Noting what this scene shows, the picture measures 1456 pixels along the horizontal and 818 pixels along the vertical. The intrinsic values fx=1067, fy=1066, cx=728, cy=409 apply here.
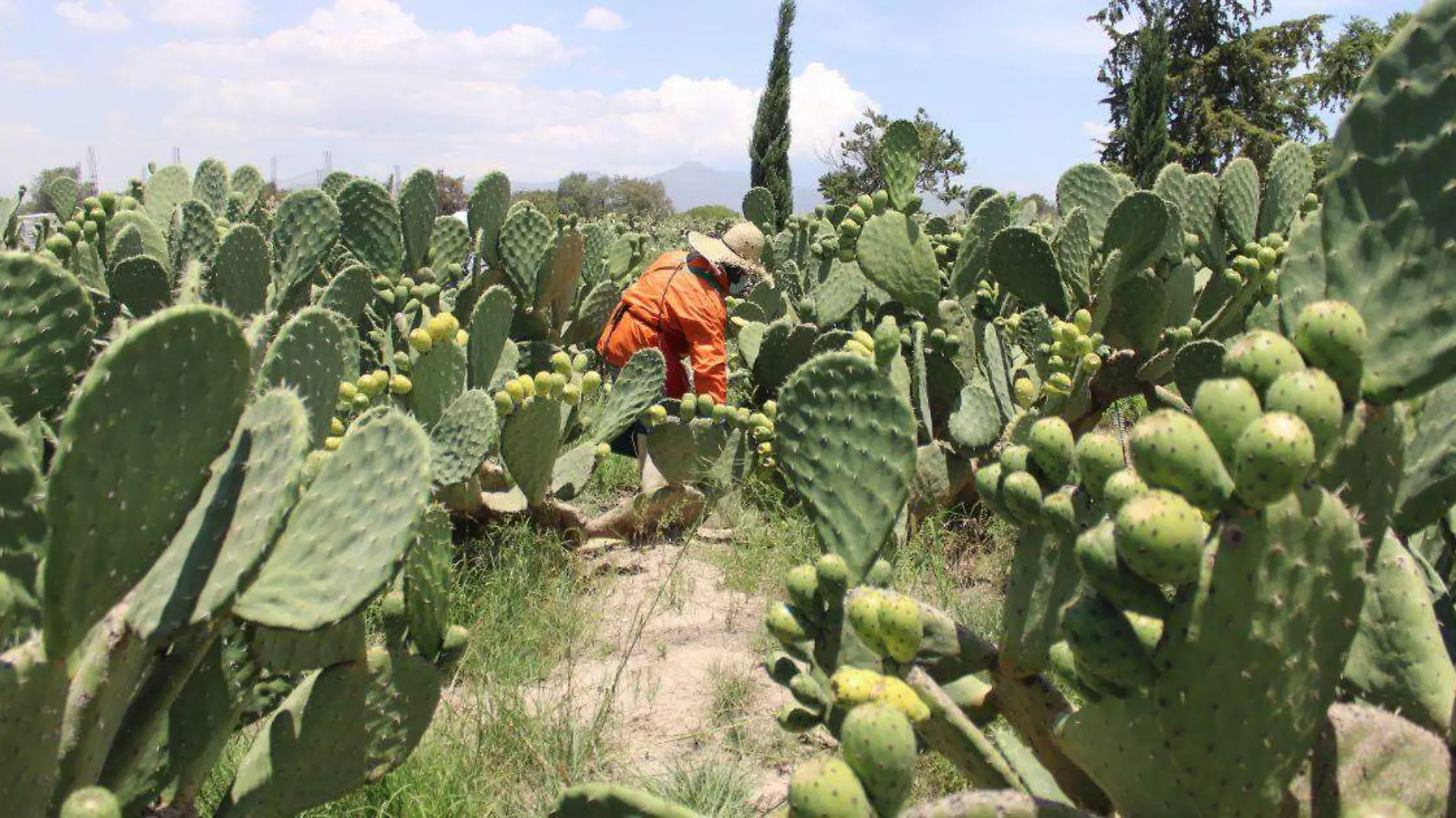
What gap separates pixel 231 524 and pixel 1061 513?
997mm

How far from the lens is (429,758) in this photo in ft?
7.41

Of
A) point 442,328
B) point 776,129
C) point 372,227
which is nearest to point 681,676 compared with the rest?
point 442,328

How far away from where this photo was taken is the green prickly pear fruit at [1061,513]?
1.31 meters

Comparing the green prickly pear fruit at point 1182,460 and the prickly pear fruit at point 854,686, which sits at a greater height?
the green prickly pear fruit at point 1182,460

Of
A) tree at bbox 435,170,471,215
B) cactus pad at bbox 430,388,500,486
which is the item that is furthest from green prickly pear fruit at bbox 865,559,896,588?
tree at bbox 435,170,471,215

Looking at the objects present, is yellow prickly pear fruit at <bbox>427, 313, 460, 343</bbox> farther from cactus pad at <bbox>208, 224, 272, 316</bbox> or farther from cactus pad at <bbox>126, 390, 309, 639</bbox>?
cactus pad at <bbox>126, 390, 309, 639</bbox>

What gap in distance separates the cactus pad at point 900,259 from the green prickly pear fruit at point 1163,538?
9.77 feet

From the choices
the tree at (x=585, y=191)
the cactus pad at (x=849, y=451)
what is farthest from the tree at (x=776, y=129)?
the tree at (x=585, y=191)

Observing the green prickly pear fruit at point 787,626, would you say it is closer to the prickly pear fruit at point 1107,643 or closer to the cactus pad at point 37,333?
the prickly pear fruit at point 1107,643

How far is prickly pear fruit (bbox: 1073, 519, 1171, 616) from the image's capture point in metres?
0.96

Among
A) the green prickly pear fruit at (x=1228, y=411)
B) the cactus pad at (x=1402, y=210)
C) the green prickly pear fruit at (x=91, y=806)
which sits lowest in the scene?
the green prickly pear fruit at (x=91, y=806)

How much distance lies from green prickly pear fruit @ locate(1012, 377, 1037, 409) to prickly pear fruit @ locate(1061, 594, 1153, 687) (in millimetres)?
2662

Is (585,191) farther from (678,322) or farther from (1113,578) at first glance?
(1113,578)

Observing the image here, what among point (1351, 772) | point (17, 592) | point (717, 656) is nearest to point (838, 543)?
point (1351, 772)
